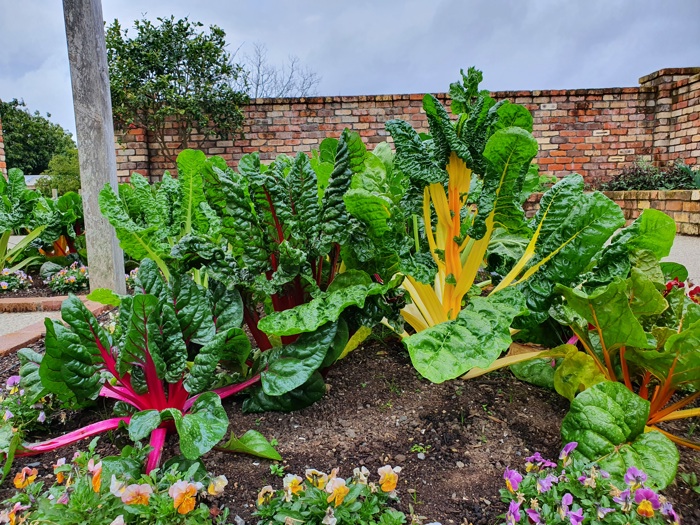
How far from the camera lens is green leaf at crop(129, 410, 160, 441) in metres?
0.80

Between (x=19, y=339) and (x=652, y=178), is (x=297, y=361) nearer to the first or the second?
(x=19, y=339)

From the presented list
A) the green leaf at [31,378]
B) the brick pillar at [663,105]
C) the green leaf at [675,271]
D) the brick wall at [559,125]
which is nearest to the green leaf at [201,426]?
the green leaf at [31,378]

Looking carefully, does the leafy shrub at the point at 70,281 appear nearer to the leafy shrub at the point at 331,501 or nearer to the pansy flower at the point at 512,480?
the leafy shrub at the point at 331,501

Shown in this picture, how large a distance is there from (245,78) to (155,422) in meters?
7.13

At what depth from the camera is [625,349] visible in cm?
100

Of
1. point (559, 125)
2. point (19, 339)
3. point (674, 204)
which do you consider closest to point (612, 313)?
point (19, 339)

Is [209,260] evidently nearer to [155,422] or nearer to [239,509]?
[155,422]

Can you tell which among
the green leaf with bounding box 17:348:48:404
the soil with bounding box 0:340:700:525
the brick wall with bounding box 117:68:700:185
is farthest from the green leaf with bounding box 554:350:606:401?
the brick wall with bounding box 117:68:700:185

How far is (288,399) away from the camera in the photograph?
105 centimetres

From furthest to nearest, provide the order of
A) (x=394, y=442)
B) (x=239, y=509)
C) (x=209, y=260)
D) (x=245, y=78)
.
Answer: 1. (x=245, y=78)
2. (x=209, y=260)
3. (x=394, y=442)
4. (x=239, y=509)

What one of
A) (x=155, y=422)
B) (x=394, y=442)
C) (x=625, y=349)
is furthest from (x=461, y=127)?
(x=155, y=422)

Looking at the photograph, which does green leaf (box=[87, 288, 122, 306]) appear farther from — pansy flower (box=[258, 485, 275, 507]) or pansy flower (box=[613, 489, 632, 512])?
pansy flower (box=[613, 489, 632, 512])

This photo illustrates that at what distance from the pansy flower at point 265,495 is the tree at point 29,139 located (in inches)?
1370

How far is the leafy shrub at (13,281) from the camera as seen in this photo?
2.87 meters
